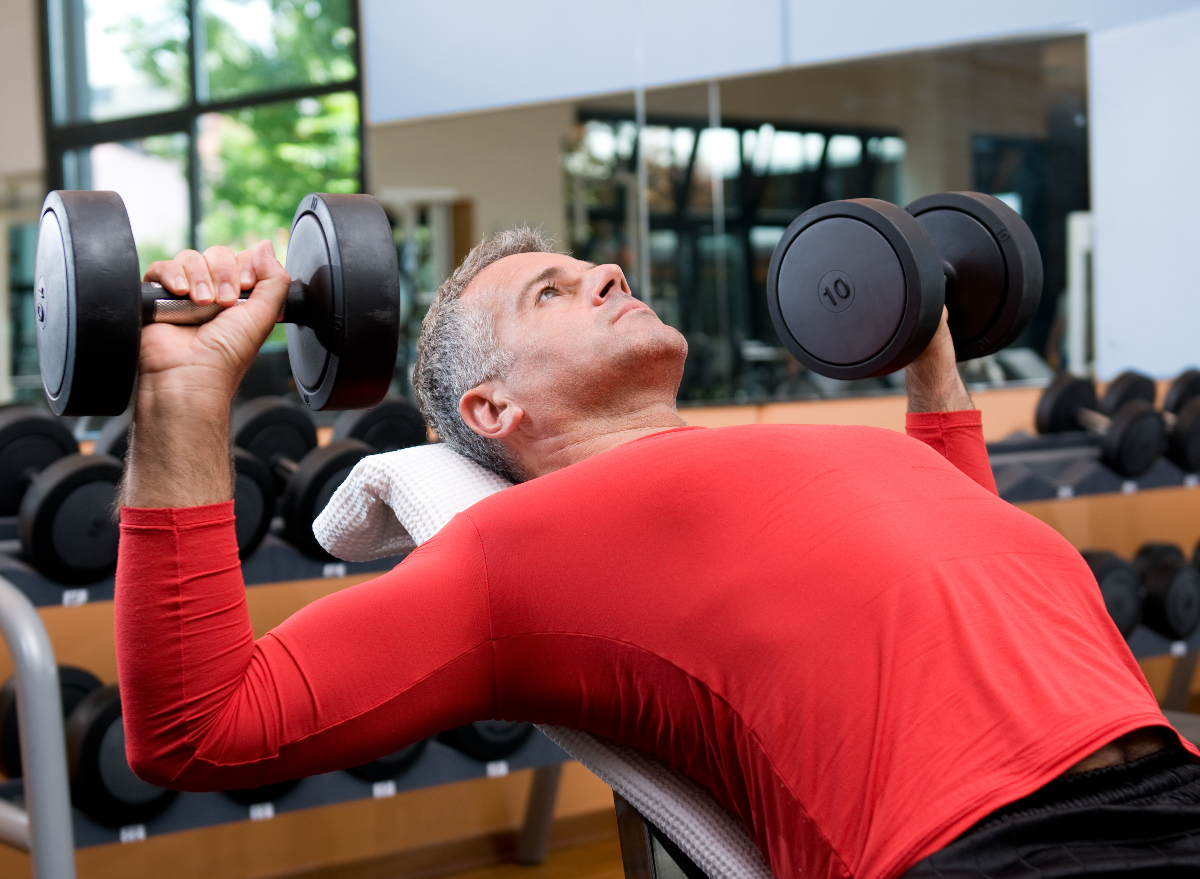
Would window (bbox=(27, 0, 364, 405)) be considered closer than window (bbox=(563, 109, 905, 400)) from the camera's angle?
No

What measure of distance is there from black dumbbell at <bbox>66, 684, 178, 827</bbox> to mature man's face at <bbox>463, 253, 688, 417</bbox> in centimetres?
106

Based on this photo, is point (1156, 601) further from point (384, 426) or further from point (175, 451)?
point (175, 451)

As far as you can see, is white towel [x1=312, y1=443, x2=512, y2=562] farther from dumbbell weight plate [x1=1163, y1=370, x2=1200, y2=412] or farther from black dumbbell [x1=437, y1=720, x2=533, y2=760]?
dumbbell weight plate [x1=1163, y1=370, x2=1200, y2=412]

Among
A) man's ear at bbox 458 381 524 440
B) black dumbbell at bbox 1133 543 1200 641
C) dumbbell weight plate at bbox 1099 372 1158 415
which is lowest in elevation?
black dumbbell at bbox 1133 543 1200 641

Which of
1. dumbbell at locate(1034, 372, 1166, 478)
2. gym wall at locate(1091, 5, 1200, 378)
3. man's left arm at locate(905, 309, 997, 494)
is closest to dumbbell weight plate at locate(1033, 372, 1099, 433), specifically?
dumbbell at locate(1034, 372, 1166, 478)

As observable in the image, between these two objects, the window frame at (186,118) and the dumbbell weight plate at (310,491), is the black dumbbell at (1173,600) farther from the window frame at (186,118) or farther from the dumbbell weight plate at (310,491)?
the window frame at (186,118)

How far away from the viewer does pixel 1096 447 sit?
2.74 meters

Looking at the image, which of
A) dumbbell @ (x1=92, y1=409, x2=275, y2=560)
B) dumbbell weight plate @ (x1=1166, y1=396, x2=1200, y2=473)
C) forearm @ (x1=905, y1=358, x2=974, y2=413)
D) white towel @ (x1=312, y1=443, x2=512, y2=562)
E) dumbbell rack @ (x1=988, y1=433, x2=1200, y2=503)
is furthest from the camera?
dumbbell weight plate @ (x1=1166, y1=396, x2=1200, y2=473)

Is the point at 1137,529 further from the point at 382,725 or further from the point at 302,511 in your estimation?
the point at 382,725

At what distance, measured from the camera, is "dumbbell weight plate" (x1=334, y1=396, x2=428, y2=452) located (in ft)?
7.22

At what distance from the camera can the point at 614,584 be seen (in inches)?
34.1

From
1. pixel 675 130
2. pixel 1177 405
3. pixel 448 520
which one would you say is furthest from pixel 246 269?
pixel 675 130

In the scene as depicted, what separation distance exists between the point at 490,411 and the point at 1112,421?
206 cm

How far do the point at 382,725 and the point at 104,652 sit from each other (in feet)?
5.63
